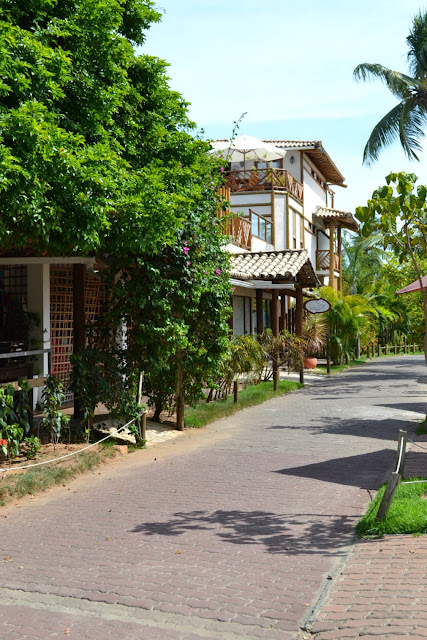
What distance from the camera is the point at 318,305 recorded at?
24.3m

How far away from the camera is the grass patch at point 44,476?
7625 millimetres

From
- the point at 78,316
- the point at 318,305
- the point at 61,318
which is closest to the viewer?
the point at 78,316

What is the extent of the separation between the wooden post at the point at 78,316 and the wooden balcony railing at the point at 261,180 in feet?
72.1

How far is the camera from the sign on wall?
79.3ft

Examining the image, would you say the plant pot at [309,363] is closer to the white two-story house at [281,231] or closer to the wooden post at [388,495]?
the white two-story house at [281,231]

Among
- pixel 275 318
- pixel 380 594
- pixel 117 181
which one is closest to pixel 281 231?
pixel 275 318

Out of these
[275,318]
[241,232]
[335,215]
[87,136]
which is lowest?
[275,318]

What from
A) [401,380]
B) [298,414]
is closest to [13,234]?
[298,414]

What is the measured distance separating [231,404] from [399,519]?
853 centimetres

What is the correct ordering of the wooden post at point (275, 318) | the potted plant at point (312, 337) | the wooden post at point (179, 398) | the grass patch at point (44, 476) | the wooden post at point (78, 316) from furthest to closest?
the potted plant at point (312, 337), the wooden post at point (275, 318), the wooden post at point (179, 398), the wooden post at point (78, 316), the grass patch at point (44, 476)

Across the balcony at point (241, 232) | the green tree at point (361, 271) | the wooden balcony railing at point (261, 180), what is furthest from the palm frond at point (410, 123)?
the green tree at point (361, 271)

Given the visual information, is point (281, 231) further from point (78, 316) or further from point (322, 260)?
point (78, 316)

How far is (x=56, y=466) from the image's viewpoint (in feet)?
28.0

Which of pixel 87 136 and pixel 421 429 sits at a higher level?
pixel 87 136
